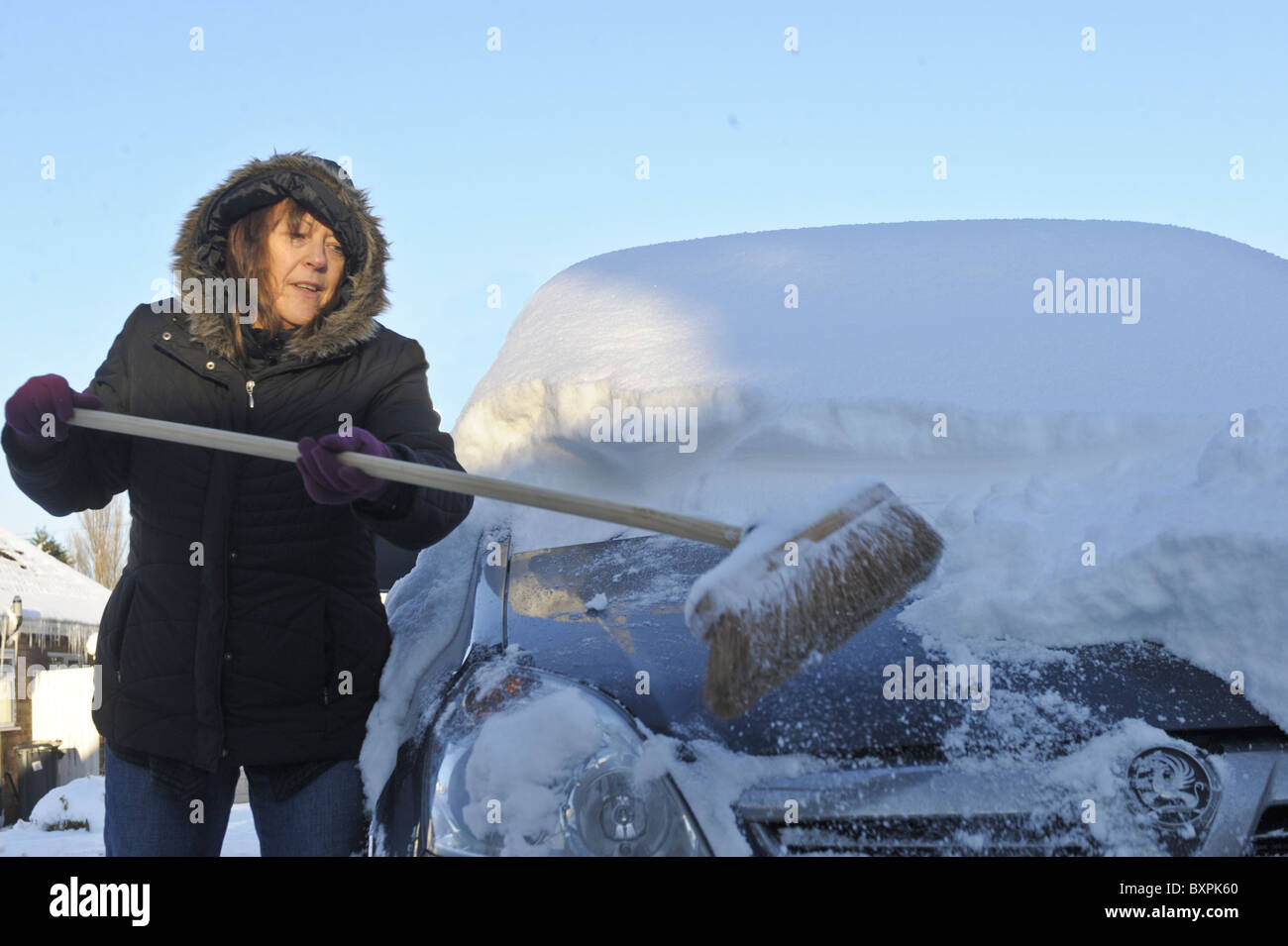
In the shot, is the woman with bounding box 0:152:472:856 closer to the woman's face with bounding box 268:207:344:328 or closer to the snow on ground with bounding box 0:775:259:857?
the woman's face with bounding box 268:207:344:328

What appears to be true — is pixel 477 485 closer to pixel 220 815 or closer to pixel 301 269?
pixel 301 269

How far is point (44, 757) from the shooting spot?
10250 millimetres

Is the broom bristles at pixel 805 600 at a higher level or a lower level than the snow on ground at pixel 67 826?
higher

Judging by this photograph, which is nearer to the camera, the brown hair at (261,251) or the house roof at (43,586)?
the brown hair at (261,251)

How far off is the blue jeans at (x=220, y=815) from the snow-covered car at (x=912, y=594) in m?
0.09

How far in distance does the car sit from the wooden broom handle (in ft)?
0.62

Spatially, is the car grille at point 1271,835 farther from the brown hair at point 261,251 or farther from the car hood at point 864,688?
the brown hair at point 261,251

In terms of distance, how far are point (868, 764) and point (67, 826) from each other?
336 inches

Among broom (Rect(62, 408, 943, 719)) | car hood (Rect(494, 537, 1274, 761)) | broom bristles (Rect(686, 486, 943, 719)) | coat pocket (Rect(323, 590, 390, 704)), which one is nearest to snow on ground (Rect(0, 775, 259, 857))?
coat pocket (Rect(323, 590, 390, 704))

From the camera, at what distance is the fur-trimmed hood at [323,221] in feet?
6.60

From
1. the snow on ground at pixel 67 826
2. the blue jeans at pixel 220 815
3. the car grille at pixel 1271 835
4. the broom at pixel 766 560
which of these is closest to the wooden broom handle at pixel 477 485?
the broom at pixel 766 560

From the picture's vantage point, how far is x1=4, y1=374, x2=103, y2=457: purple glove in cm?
186

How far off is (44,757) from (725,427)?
10371 millimetres

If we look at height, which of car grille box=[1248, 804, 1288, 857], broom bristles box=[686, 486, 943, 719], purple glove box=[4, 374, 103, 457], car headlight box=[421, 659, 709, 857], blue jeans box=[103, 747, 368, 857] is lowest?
blue jeans box=[103, 747, 368, 857]
